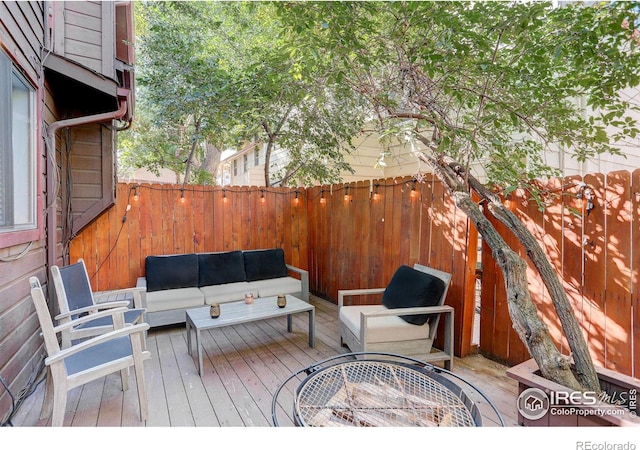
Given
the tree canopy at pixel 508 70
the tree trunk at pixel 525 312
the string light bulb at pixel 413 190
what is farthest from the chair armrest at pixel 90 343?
the string light bulb at pixel 413 190

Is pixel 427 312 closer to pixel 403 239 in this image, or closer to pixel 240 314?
pixel 403 239

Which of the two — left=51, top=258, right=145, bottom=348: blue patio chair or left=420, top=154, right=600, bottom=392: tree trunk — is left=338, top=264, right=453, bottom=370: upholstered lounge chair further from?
left=51, top=258, right=145, bottom=348: blue patio chair

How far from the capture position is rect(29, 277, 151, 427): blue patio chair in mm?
1761

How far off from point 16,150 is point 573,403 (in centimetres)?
394

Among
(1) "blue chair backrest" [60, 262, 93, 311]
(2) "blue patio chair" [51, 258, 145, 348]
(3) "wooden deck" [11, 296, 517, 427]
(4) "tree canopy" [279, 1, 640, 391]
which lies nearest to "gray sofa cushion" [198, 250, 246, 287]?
(3) "wooden deck" [11, 296, 517, 427]

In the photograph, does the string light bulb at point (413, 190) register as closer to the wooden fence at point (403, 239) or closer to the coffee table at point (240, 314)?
the wooden fence at point (403, 239)

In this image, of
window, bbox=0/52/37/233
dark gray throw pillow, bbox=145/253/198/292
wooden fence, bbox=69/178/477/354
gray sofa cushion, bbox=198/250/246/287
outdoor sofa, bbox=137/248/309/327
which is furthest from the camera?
gray sofa cushion, bbox=198/250/246/287

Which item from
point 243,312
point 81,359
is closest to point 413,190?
point 243,312

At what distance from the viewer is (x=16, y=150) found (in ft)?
7.28

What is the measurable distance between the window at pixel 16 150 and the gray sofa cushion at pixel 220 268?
2.11m

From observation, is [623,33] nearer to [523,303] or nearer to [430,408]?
[523,303]

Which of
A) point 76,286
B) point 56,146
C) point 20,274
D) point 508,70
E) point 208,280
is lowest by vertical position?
point 208,280

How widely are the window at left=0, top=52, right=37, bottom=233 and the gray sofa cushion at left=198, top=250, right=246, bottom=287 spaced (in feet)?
6.91
